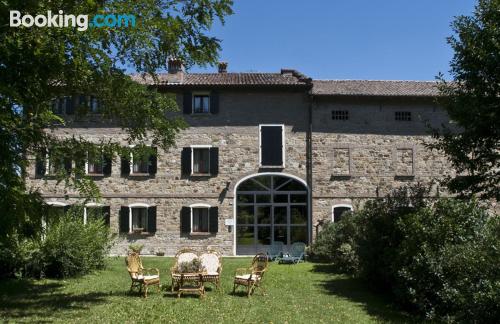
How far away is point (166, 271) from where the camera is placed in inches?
667

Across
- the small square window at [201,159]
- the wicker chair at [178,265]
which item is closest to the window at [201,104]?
the small square window at [201,159]

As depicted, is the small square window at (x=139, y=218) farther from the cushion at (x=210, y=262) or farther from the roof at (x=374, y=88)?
the cushion at (x=210, y=262)

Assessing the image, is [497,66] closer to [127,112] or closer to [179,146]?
[127,112]

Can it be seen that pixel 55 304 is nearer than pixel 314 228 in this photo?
Yes

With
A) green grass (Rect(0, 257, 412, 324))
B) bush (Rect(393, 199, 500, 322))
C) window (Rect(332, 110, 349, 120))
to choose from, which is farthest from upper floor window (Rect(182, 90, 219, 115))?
bush (Rect(393, 199, 500, 322))

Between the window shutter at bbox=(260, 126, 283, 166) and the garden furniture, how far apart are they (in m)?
4.25

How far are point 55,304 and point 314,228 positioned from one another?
14726 mm

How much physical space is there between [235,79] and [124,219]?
8498 millimetres

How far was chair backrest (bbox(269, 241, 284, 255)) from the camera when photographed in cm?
2306

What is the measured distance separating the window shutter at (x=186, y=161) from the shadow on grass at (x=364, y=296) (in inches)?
360

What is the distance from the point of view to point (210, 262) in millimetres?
12414

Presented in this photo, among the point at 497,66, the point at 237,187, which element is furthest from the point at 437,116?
the point at 497,66

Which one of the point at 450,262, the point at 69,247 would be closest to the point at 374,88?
the point at 69,247

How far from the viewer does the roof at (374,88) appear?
2394 centimetres
